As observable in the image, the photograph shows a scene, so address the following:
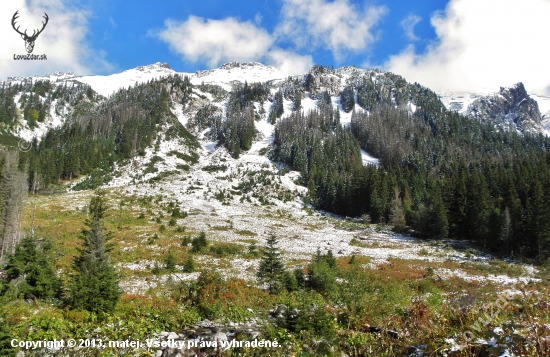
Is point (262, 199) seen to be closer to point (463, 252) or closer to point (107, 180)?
point (107, 180)

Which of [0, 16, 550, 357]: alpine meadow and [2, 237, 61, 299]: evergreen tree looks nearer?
[0, 16, 550, 357]: alpine meadow

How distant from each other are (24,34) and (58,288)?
24.3m

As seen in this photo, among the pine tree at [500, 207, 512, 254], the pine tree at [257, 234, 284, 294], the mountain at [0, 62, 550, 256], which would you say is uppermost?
the mountain at [0, 62, 550, 256]

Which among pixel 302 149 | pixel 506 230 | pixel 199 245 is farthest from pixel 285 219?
pixel 302 149

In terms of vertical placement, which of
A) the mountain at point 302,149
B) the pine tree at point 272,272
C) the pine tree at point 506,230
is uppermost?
the mountain at point 302,149

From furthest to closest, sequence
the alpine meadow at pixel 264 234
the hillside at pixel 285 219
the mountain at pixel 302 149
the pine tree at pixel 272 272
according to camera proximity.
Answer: the mountain at pixel 302 149 < the pine tree at pixel 272 272 < the hillside at pixel 285 219 < the alpine meadow at pixel 264 234

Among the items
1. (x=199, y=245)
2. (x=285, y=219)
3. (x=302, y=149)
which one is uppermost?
(x=302, y=149)

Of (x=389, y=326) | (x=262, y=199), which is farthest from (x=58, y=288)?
(x=262, y=199)

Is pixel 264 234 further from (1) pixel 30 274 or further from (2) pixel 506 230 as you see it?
(2) pixel 506 230

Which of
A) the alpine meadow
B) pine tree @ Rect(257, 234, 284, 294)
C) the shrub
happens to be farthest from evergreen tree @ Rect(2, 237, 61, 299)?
the shrub

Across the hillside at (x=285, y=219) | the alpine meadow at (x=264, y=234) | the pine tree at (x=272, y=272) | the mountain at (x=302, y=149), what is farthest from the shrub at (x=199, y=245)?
the mountain at (x=302, y=149)

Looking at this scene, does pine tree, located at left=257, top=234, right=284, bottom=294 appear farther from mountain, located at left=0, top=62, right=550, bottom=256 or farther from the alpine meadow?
mountain, located at left=0, top=62, right=550, bottom=256

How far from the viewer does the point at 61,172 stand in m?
86.1

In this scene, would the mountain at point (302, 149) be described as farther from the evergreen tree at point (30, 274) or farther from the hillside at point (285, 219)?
the evergreen tree at point (30, 274)
